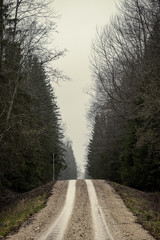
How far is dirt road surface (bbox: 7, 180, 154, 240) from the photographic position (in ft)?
33.1

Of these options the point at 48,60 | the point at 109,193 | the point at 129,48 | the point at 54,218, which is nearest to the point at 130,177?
the point at 109,193

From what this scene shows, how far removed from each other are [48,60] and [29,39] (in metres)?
1.65

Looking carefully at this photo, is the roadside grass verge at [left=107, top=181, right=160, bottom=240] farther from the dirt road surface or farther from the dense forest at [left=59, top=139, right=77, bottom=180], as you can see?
the dense forest at [left=59, top=139, right=77, bottom=180]

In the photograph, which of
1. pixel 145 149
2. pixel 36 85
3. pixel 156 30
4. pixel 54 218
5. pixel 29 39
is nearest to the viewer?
pixel 54 218

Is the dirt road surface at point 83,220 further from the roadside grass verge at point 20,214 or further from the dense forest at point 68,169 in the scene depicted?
the dense forest at point 68,169

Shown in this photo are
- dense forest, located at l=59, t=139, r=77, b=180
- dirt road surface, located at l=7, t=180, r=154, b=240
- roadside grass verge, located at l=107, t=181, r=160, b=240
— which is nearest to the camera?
dirt road surface, located at l=7, t=180, r=154, b=240

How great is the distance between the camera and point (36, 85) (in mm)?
23297

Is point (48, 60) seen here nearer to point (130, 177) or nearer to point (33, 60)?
point (33, 60)

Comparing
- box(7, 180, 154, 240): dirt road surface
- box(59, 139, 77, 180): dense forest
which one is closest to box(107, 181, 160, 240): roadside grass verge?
box(7, 180, 154, 240): dirt road surface

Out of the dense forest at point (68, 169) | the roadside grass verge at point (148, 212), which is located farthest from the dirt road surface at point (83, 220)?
the dense forest at point (68, 169)

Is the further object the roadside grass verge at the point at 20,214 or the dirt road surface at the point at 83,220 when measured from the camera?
the roadside grass verge at the point at 20,214

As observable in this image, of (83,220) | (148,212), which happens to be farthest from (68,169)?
(83,220)

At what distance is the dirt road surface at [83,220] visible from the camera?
33.1 ft

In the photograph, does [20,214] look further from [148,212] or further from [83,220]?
[148,212]
